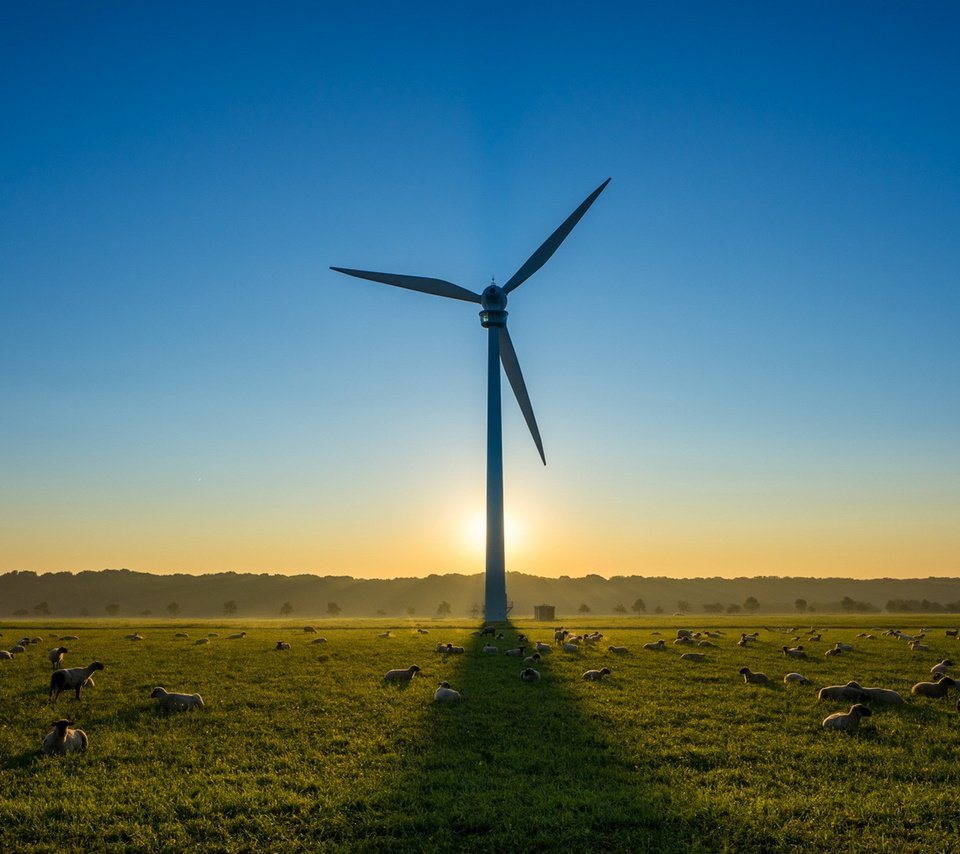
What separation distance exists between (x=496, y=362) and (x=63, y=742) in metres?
63.4

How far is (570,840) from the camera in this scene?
29.3 ft

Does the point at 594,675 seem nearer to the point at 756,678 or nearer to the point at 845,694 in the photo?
the point at 756,678

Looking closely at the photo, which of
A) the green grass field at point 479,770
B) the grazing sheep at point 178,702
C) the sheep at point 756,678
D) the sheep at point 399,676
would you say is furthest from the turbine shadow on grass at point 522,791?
the sheep at point 756,678

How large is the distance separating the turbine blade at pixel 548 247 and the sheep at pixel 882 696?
64.3m

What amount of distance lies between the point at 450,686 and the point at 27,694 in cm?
1332

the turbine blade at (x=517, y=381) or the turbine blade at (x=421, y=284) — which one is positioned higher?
the turbine blade at (x=421, y=284)

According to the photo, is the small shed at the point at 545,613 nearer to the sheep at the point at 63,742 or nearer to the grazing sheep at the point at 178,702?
the grazing sheep at the point at 178,702

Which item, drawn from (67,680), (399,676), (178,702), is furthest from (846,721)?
(67,680)

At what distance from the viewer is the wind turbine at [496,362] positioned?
67.8 m

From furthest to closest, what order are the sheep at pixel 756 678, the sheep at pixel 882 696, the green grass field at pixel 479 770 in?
the sheep at pixel 756 678 < the sheep at pixel 882 696 < the green grass field at pixel 479 770

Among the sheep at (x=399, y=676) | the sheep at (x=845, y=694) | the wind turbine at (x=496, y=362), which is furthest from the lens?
the wind turbine at (x=496, y=362)

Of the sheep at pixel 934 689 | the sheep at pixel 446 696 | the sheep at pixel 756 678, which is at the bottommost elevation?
the sheep at pixel 756 678

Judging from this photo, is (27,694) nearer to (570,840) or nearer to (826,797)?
(570,840)

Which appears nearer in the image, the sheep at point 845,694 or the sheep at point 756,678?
the sheep at point 845,694
